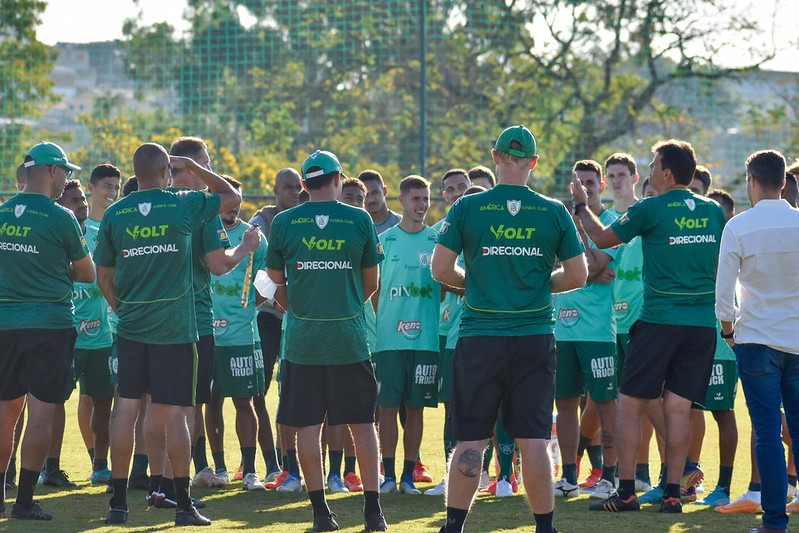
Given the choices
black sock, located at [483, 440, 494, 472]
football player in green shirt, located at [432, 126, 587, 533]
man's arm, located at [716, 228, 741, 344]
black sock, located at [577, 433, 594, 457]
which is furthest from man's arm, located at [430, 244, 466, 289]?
black sock, located at [577, 433, 594, 457]

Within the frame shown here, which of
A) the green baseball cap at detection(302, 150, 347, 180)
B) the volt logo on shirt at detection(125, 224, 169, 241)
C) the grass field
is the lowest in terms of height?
the grass field

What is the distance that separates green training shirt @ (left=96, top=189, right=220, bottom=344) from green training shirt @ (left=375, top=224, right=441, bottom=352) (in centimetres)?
206

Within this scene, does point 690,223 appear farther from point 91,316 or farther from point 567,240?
point 91,316

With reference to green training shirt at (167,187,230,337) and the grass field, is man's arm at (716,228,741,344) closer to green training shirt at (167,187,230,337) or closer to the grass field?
the grass field

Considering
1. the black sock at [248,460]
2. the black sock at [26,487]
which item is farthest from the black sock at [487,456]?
the black sock at [26,487]

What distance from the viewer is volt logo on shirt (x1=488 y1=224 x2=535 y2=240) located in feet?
20.3

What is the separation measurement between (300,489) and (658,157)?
348 cm

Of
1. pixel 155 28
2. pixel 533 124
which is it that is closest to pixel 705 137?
pixel 533 124

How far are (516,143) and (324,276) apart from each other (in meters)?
1.47

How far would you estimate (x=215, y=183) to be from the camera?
7387 mm

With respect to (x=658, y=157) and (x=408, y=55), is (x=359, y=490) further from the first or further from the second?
(x=408, y=55)

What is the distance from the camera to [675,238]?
749cm

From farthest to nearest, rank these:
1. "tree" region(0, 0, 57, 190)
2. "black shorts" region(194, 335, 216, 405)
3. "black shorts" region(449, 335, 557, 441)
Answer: "tree" region(0, 0, 57, 190), "black shorts" region(194, 335, 216, 405), "black shorts" region(449, 335, 557, 441)

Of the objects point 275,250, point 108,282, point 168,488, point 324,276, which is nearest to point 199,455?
point 168,488
